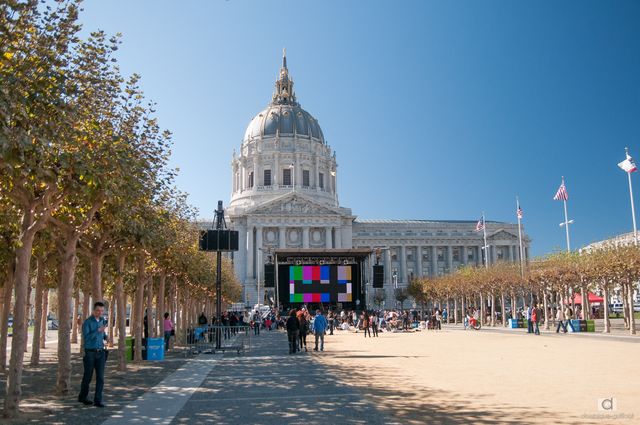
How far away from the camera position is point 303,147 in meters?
135

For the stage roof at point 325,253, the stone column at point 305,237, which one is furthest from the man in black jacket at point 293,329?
the stone column at point 305,237

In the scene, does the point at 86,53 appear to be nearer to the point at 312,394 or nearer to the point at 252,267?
the point at 312,394

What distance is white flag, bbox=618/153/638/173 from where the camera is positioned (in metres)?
44.9

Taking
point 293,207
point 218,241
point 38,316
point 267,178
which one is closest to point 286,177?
point 267,178

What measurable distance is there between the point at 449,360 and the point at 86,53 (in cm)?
1544

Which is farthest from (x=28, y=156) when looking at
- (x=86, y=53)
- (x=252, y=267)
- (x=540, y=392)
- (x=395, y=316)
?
(x=252, y=267)

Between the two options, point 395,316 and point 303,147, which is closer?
point 395,316

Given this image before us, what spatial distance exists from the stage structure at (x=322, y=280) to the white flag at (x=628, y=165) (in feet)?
87.0

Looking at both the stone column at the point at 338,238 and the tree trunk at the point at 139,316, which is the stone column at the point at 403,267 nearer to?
the stone column at the point at 338,238

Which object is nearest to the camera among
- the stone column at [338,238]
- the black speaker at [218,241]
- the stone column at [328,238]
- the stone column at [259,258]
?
the black speaker at [218,241]

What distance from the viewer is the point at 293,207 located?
117m

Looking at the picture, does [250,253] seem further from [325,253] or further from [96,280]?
[96,280]

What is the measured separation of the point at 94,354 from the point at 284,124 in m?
127

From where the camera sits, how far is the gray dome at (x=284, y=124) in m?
137
